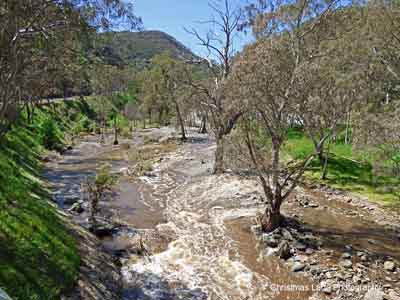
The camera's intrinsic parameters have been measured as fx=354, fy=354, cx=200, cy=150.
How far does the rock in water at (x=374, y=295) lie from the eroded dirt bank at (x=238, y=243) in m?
0.05

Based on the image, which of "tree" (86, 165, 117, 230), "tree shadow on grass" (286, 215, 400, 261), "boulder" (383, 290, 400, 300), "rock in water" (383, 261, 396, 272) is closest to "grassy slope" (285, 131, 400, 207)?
"tree shadow on grass" (286, 215, 400, 261)

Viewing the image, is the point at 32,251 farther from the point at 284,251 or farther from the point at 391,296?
the point at 391,296

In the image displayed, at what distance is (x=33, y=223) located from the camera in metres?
11.3

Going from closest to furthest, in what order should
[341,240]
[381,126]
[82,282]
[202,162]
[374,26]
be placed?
[82,282] → [341,240] → [381,126] → [374,26] → [202,162]

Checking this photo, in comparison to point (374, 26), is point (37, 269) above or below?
below

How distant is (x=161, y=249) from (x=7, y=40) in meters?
9.53

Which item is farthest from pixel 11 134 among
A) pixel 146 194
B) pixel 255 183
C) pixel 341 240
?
pixel 341 240

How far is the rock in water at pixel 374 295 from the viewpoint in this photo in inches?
436

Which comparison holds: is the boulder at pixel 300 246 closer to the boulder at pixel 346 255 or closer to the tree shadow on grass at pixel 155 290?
the boulder at pixel 346 255

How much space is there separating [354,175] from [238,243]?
15.4 metres

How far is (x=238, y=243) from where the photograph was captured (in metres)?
15.7

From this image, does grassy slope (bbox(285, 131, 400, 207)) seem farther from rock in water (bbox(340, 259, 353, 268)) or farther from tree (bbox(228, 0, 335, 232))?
rock in water (bbox(340, 259, 353, 268))

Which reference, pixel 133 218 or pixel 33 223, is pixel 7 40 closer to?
pixel 33 223

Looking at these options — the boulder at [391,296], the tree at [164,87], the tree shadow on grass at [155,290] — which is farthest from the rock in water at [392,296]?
the tree at [164,87]
